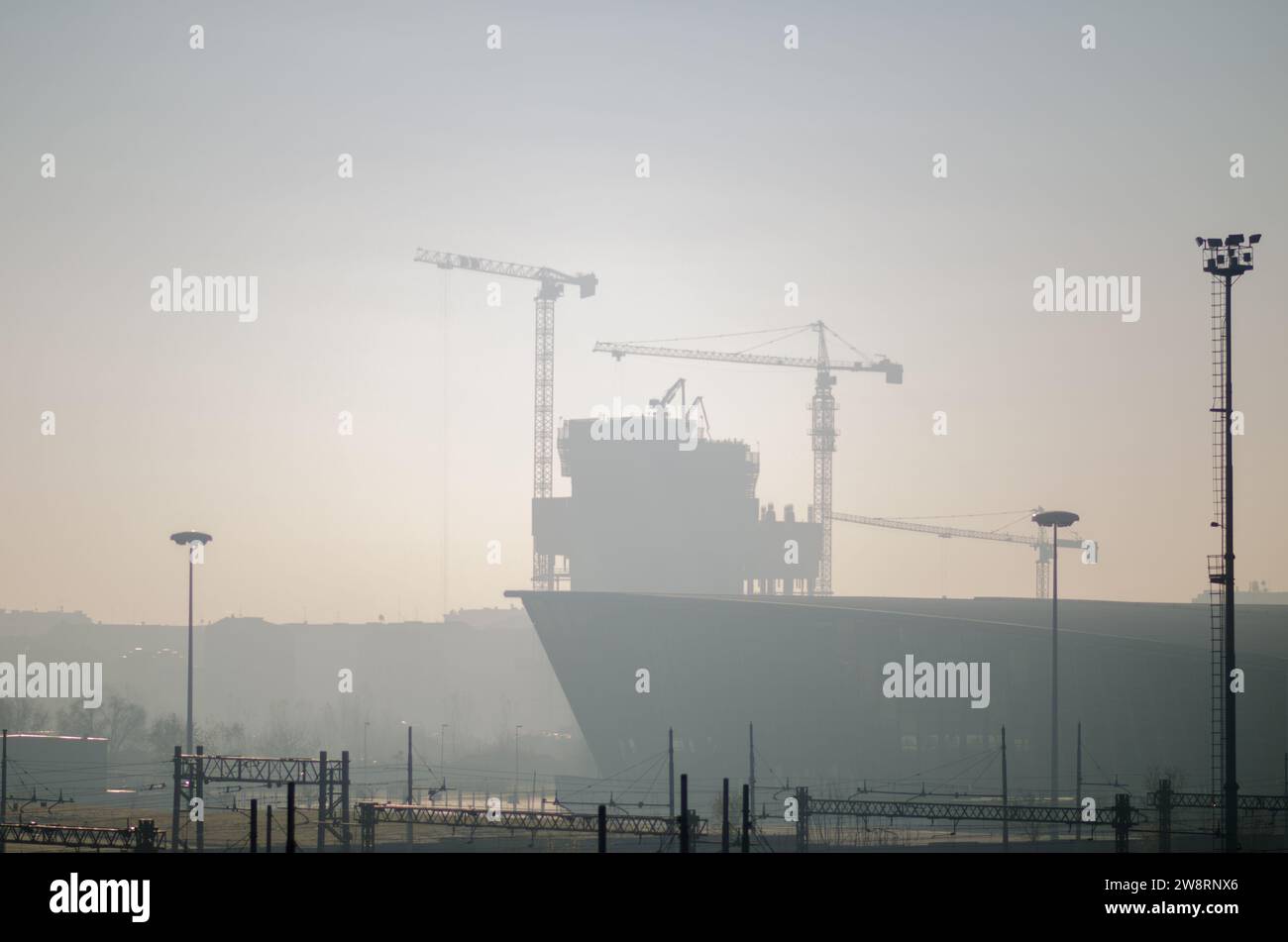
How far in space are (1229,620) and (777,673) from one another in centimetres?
9418

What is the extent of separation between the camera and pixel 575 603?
154 m

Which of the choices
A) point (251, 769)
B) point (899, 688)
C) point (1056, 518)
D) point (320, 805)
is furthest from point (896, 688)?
point (320, 805)

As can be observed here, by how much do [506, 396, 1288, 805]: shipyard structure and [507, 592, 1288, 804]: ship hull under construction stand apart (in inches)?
6.1

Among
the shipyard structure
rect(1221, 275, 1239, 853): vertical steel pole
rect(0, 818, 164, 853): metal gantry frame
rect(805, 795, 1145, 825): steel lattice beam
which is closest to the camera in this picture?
rect(1221, 275, 1239, 853): vertical steel pole

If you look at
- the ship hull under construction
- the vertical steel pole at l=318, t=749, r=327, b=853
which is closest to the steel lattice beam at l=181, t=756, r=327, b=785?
the vertical steel pole at l=318, t=749, r=327, b=853

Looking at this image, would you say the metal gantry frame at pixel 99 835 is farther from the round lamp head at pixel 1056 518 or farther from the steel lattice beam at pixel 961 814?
the round lamp head at pixel 1056 518

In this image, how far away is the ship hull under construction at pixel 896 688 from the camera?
365 feet

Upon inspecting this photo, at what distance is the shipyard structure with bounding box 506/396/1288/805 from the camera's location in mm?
111250

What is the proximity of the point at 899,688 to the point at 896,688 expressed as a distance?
0.29m

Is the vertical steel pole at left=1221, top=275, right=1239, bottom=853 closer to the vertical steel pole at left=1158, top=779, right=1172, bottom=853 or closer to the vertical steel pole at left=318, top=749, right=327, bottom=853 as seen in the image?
the vertical steel pole at left=1158, top=779, right=1172, bottom=853

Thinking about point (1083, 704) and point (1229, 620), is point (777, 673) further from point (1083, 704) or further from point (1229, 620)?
point (1229, 620)
